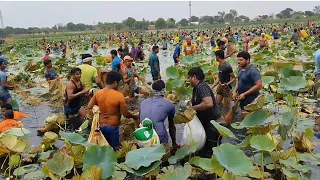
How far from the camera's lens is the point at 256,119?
4.62 m

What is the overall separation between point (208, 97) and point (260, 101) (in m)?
0.68

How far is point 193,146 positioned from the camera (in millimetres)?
4590

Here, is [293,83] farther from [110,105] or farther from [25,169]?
[25,169]

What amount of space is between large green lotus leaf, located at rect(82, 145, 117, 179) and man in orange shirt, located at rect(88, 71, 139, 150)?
36.0 inches

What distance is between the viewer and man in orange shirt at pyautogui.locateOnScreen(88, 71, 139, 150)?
490cm

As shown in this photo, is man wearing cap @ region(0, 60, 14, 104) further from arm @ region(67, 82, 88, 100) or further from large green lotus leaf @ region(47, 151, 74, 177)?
large green lotus leaf @ region(47, 151, 74, 177)

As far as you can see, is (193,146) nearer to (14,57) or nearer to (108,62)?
(108,62)

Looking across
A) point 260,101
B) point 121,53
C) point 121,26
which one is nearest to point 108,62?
point 121,53

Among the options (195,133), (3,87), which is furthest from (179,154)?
(3,87)

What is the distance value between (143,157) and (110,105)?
48.6 inches

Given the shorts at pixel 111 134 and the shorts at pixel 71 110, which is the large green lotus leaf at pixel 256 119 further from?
the shorts at pixel 71 110

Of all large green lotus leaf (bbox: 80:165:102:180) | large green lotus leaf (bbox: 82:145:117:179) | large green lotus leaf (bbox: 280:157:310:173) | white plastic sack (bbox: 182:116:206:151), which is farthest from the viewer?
white plastic sack (bbox: 182:116:206:151)

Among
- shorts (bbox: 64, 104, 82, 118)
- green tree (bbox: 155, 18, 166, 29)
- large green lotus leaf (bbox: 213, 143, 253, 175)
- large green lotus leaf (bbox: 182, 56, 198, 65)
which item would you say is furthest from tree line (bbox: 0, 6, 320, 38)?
large green lotus leaf (bbox: 213, 143, 253, 175)

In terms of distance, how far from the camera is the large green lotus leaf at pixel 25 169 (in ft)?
16.1
